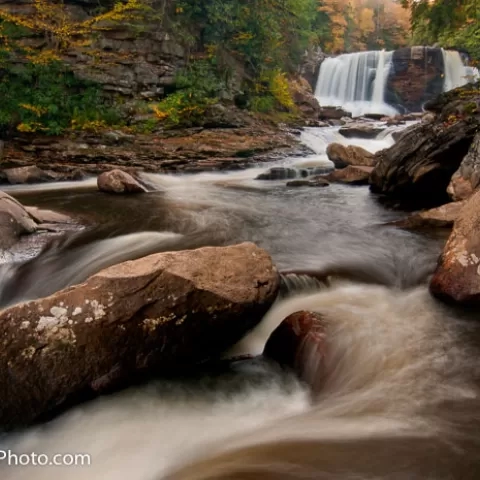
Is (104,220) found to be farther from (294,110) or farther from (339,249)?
(294,110)

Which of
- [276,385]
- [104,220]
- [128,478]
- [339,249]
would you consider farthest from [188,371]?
[104,220]

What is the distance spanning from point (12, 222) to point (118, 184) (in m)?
4.07

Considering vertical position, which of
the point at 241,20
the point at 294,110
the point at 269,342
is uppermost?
the point at 241,20

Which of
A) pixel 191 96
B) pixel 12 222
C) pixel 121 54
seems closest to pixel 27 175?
pixel 121 54

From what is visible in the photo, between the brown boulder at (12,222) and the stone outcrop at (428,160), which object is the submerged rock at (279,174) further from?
the brown boulder at (12,222)

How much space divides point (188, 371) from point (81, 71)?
13.0m

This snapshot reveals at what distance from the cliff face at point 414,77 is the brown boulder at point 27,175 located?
21089 millimetres

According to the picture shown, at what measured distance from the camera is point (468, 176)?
23.6ft

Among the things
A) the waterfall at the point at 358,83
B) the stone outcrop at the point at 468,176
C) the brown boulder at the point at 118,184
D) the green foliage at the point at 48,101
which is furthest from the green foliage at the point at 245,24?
the stone outcrop at the point at 468,176

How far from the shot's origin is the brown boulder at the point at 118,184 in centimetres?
982

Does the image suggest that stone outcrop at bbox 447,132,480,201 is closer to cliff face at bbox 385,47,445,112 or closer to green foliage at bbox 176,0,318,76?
green foliage at bbox 176,0,318,76

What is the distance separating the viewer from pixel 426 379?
3.11 metres

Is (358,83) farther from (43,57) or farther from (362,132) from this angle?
(43,57)

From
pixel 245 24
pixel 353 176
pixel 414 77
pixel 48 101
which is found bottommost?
pixel 353 176
